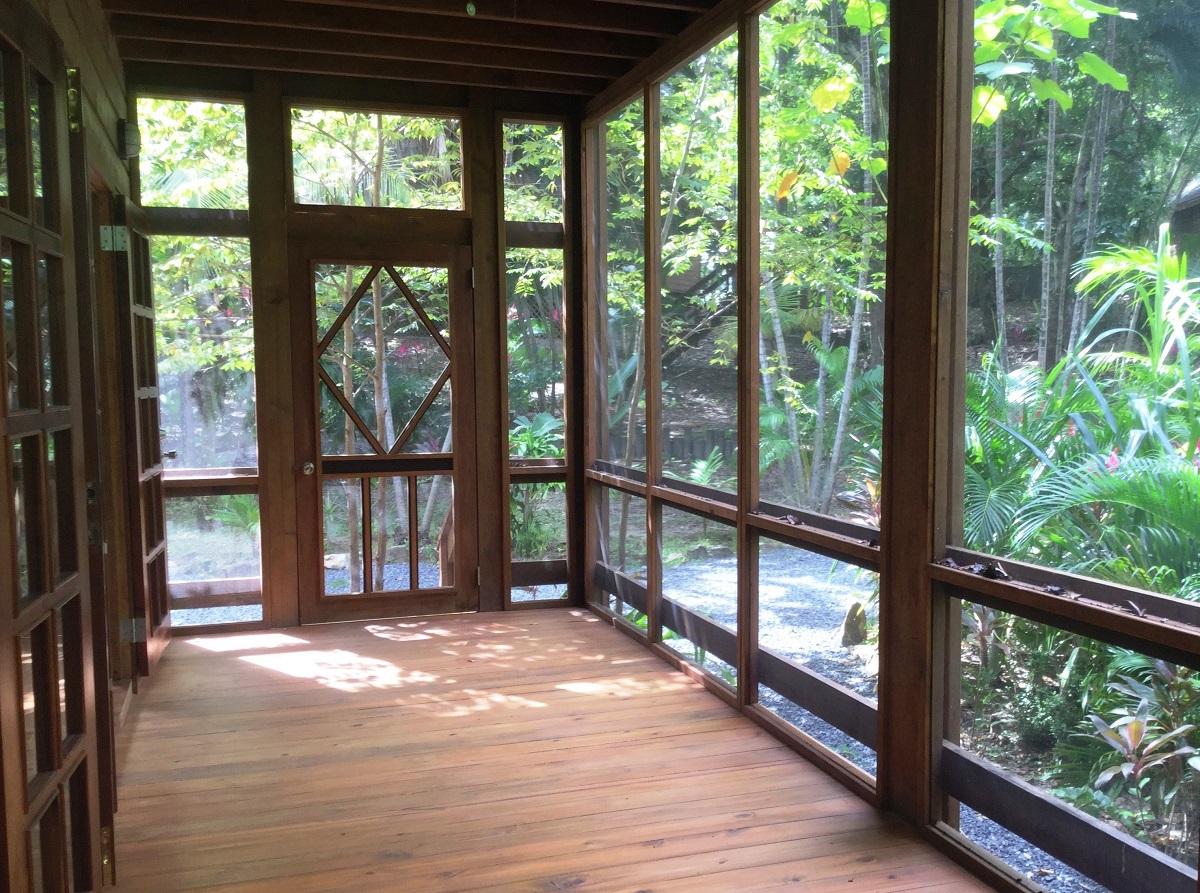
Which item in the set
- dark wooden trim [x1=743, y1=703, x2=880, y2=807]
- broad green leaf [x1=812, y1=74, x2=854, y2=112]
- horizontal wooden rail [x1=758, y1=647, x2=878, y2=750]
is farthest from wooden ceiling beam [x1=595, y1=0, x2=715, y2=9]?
dark wooden trim [x1=743, y1=703, x2=880, y2=807]

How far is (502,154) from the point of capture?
5184 mm

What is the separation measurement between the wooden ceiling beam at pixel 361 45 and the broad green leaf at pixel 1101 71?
2901 millimetres

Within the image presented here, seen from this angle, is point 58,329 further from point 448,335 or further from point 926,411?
point 448,335

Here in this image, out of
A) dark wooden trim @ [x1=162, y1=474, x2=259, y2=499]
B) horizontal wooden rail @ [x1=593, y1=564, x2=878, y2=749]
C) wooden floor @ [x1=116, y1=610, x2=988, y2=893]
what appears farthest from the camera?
dark wooden trim @ [x1=162, y1=474, x2=259, y2=499]

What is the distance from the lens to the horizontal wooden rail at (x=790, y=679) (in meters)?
2.99

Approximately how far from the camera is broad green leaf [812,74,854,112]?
2920 mm

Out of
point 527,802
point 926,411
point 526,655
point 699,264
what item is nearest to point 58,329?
point 527,802

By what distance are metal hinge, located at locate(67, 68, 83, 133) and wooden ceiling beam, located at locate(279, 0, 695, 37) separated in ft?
5.60

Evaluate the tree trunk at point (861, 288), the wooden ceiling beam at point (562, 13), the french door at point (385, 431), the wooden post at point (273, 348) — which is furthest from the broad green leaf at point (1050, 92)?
the wooden post at point (273, 348)

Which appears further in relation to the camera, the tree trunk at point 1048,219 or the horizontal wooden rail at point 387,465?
the horizontal wooden rail at point 387,465

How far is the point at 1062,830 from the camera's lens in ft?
7.01

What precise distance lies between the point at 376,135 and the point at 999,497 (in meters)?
3.98

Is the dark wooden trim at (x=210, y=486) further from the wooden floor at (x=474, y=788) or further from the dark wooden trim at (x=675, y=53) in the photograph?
the dark wooden trim at (x=675, y=53)

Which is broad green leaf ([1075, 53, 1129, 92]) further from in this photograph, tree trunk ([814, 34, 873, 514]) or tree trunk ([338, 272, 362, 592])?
tree trunk ([338, 272, 362, 592])
